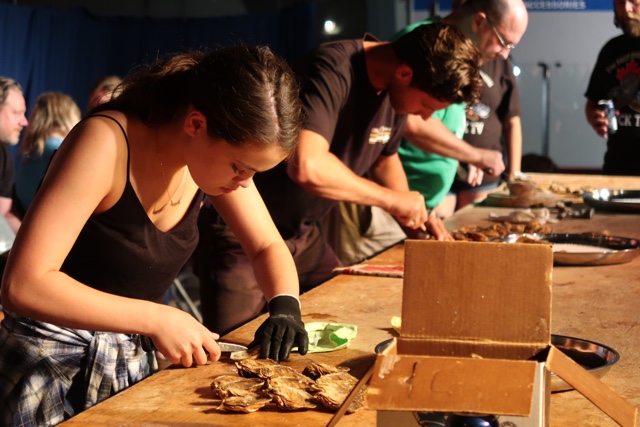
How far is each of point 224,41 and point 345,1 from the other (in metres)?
1.27

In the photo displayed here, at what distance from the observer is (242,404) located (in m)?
1.40

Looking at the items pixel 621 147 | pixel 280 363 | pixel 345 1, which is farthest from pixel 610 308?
pixel 345 1

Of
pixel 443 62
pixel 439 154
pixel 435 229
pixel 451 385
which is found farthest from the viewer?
pixel 439 154

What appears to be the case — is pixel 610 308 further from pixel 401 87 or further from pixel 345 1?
pixel 345 1

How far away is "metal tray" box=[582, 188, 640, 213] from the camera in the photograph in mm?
3680

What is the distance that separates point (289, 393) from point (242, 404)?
8 cm

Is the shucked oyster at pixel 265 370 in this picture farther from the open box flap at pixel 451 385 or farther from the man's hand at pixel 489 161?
the man's hand at pixel 489 161

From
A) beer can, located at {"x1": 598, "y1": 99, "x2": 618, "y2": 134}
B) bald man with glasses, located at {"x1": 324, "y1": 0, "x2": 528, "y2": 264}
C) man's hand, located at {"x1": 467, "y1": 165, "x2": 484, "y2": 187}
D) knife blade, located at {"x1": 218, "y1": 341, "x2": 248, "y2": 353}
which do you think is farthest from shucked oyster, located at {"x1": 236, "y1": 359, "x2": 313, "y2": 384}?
beer can, located at {"x1": 598, "y1": 99, "x2": 618, "y2": 134}

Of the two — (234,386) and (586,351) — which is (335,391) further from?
(586,351)

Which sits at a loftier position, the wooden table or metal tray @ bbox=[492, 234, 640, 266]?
metal tray @ bbox=[492, 234, 640, 266]

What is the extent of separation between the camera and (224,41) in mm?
8094

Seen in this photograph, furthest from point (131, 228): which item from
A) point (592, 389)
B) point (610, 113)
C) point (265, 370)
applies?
point (610, 113)

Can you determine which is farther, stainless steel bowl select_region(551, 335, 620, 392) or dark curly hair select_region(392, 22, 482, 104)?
dark curly hair select_region(392, 22, 482, 104)

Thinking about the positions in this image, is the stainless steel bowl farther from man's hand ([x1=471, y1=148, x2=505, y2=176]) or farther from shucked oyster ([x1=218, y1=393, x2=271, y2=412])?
man's hand ([x1=471, y1=148, x2=505, y2=176])
